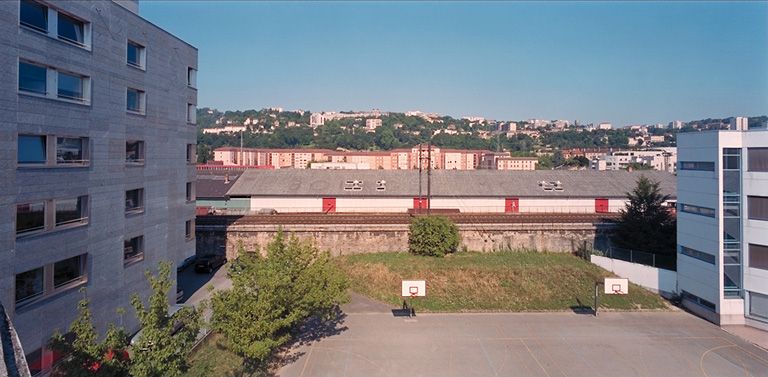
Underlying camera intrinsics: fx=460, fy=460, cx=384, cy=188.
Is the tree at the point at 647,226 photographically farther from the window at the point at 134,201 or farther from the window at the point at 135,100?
the window at the point at 135,100

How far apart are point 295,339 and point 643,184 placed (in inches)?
971

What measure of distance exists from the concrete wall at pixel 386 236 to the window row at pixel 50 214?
15386 mm

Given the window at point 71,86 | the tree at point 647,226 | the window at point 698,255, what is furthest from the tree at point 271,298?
the tree at point 647,226

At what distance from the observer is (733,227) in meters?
20.7

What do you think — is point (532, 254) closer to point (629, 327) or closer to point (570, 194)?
point (629, 327)

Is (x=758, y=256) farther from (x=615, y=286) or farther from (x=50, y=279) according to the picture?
(x=50, y=279)

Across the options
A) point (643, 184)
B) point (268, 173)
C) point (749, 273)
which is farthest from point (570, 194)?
point (268, 173)

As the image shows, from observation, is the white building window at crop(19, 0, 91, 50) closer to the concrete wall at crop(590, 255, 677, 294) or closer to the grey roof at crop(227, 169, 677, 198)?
the grey roof at crop(227, 169, 677, 198)

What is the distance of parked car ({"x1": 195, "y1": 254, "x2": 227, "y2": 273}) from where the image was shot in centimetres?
2734

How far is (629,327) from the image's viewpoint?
2083 cm

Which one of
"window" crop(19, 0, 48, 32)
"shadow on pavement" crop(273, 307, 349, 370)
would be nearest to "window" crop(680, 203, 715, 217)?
"shadow on pavement" crop(273, 307, 349, 370)

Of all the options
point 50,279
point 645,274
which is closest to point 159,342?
point 50,279

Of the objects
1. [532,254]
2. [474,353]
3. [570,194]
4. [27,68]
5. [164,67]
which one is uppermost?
[164,67]

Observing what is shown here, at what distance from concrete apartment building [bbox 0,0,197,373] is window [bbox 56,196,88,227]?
32 mm
